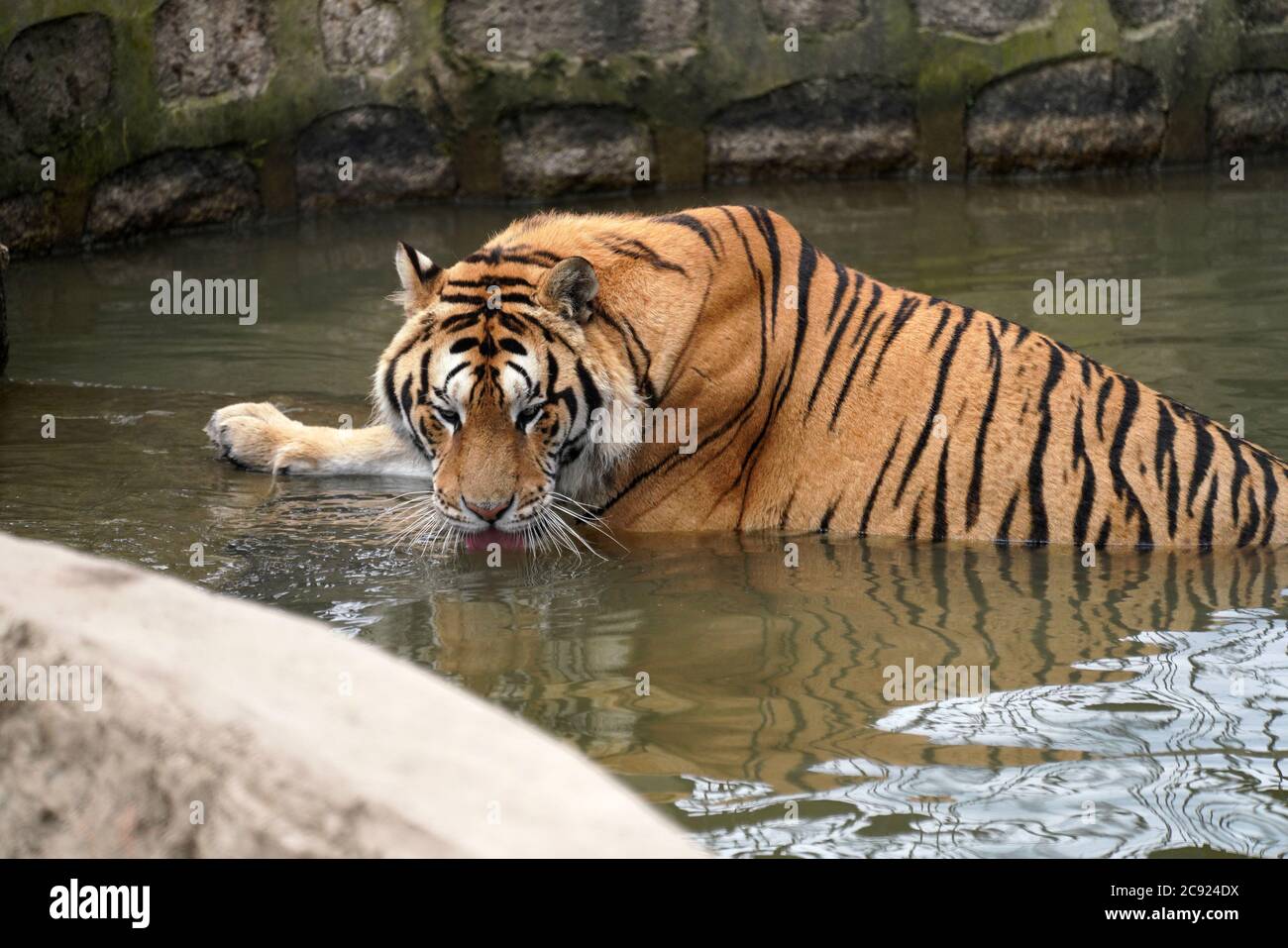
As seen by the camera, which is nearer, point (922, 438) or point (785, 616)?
point (785, 616)

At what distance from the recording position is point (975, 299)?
23.5 ft

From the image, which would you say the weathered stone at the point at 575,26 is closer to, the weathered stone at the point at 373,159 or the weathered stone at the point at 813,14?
the weathered stone at the point at 813,14

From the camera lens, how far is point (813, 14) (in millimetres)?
9477

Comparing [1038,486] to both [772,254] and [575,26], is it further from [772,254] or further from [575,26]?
[575,26]

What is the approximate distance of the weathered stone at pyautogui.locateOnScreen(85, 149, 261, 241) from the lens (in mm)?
8242

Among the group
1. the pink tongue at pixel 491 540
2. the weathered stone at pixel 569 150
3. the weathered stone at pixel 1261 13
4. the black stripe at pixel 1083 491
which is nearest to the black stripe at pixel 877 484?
the black stripe at pixel 1083 491

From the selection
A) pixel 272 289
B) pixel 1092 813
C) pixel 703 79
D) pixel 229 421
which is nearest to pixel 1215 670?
pixel 1092 813

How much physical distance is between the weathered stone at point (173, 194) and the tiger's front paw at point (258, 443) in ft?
11.2

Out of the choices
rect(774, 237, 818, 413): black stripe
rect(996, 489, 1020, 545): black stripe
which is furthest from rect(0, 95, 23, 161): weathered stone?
rect(996, 489, 1020, 545): black stripe

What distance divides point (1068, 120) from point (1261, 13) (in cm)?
136

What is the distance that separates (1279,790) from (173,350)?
502 cm

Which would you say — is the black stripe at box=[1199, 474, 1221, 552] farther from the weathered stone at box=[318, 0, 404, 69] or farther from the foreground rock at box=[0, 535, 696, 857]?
the weathered stone at box=[318, 0, 404, 69]

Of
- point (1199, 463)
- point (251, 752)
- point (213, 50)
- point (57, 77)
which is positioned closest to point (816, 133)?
point (213, 50)
